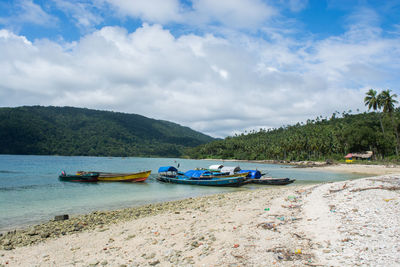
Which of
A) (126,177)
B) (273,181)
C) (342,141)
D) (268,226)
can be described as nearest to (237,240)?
(268,226)

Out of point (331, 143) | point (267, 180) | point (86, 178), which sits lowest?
point (86, 178)

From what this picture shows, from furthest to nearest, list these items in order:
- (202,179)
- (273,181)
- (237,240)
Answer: (202,179)
(273,181)
(237,240)

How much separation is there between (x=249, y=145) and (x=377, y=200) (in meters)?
133

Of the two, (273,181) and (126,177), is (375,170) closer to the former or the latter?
(273,181)

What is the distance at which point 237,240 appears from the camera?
7.73 meters

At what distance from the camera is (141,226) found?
444 inches

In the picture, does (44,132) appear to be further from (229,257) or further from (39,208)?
(229,257)

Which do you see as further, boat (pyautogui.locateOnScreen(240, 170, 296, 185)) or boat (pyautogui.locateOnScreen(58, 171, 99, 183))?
boat (pyautogui.locateOnScreen(58, 171, 99, 183))

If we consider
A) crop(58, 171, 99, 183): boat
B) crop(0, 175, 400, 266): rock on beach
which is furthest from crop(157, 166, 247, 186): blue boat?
crop(0, 175, 400, 266): rock on beach

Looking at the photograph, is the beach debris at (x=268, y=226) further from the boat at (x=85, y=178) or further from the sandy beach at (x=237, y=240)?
the boat at (x=85, y=178)

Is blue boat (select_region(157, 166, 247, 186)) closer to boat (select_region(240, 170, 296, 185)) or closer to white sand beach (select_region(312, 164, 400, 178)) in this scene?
boat (select_region(240, 170, 296, 185))

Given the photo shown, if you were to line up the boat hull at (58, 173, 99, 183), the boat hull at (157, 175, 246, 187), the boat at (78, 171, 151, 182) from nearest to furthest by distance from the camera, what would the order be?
the boat hull at (157, 175, 246, 187)
the boat at (78, 171, 151, 182)
the boat hull at (58, 173, 99, 183)

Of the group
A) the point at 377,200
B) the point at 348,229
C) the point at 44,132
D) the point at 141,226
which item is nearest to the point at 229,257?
the point at 348,229

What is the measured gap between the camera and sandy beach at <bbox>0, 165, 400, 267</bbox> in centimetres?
614
